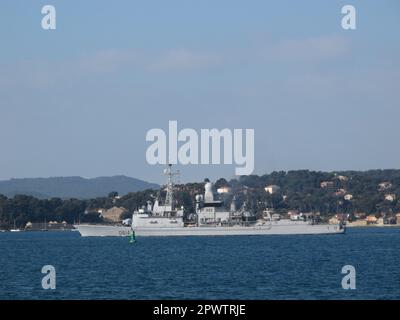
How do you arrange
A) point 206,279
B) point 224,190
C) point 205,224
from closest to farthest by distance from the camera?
point 206,279
point 205,224
point 224,190

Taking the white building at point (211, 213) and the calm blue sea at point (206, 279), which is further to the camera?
the white building at point (211, 213)

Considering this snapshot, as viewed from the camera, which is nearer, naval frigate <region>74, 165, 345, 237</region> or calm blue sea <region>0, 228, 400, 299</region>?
calm blue sea <region>0, 228, 400, 299</region>

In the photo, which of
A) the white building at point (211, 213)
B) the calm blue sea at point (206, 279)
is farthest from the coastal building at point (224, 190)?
the calm blue sea at point (206, 279)

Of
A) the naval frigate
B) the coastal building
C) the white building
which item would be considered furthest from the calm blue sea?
the coastal building

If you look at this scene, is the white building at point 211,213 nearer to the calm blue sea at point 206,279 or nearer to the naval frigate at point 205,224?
the naval frigate at point 205,224

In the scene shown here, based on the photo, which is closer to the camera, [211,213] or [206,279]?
[206,279]

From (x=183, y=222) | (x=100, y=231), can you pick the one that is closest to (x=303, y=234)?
(x=183, y=222)

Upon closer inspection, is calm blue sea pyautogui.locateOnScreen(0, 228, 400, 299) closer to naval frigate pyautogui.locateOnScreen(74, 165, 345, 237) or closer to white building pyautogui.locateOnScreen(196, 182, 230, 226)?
naval frigate pyautogui.locateOnScreen(74, 165, 345, 237)

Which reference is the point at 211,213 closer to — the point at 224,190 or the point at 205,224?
the point at 205,224

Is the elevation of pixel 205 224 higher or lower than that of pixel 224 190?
lower

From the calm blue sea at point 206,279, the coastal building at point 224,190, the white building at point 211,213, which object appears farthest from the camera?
the coastal building at point 224,190

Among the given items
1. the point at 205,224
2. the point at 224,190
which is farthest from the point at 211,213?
the point at 224,190
